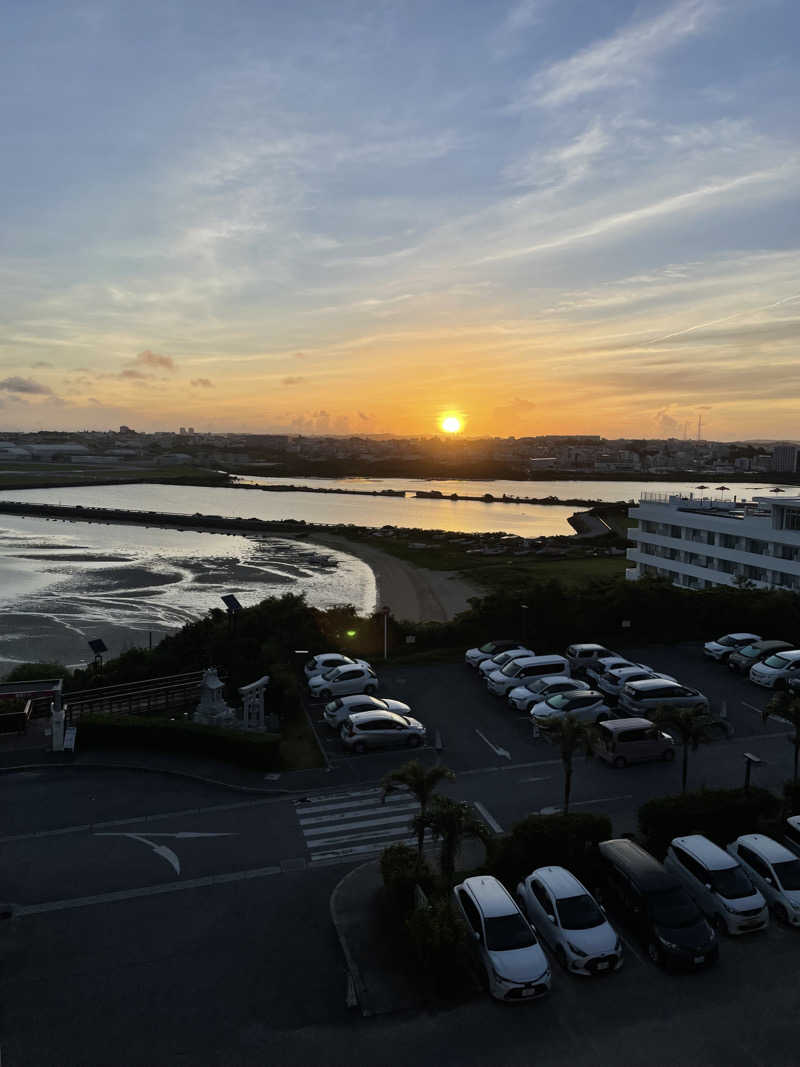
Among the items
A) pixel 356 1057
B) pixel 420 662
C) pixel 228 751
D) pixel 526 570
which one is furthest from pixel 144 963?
pixel 526 570

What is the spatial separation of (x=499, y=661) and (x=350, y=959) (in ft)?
49.5

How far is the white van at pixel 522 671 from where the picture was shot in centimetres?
2314

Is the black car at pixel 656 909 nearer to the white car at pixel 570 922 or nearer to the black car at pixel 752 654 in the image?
the white car at pixel 570 922

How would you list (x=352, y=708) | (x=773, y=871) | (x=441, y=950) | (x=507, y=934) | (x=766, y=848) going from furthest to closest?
1. (x=352, y=708)
2. (x=766, y=848)
3. (x=773, y=871)
4. (x=507, y=934)
5. (x=441, y=950)

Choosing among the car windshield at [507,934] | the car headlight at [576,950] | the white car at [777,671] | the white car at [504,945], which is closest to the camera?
the white car at [504,945]

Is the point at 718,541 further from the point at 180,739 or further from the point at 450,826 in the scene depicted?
the point at 450,826

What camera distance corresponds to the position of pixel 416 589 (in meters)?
56.1

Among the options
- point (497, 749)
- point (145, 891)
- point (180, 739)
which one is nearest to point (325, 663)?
point (180, 739)

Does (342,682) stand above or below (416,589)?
above

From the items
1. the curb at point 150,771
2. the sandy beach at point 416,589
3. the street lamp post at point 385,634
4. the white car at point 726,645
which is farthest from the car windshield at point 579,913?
the sandy beach at point 416,589

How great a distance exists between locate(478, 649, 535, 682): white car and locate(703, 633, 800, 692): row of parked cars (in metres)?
6.99

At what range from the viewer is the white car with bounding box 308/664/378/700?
22688 mm

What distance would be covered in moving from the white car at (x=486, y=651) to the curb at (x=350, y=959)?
44.2 feet

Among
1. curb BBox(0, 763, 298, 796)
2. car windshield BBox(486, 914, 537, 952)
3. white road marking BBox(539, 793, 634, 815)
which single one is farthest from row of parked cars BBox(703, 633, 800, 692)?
car windshield BBox(486, 914, 537, 952)
